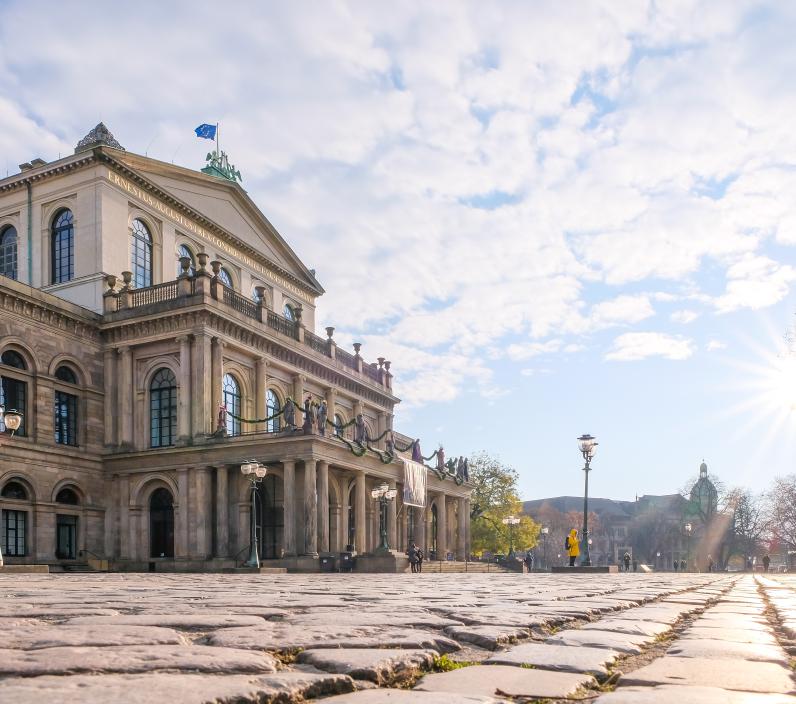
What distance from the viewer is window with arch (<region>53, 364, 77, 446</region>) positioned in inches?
1457

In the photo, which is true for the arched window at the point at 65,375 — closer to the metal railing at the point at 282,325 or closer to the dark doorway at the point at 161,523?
the dark doorway at the point at 161,523

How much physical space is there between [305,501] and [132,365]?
9.92 metres

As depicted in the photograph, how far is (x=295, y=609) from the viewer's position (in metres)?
7.03

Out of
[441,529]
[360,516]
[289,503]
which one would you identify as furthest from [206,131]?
[441,529]

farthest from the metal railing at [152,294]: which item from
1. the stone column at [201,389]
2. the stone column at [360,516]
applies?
the stone column at [360,516]

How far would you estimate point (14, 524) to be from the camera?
1336 inches

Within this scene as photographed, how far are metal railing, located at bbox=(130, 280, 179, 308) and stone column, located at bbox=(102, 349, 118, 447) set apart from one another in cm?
236

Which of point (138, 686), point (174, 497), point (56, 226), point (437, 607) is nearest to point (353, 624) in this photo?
point (437, 607)

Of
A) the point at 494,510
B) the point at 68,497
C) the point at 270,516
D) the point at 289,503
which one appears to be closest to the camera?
the point at 289,503

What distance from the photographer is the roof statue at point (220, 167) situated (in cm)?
5094

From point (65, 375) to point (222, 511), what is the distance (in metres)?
8.52

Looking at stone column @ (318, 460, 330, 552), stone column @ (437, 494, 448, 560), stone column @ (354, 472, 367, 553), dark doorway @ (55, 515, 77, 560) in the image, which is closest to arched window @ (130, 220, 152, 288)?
dark doorway @ (55, 515, 77, 560)

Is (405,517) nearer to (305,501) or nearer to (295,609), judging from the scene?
(305,501)

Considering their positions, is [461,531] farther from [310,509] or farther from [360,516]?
[310,509]
